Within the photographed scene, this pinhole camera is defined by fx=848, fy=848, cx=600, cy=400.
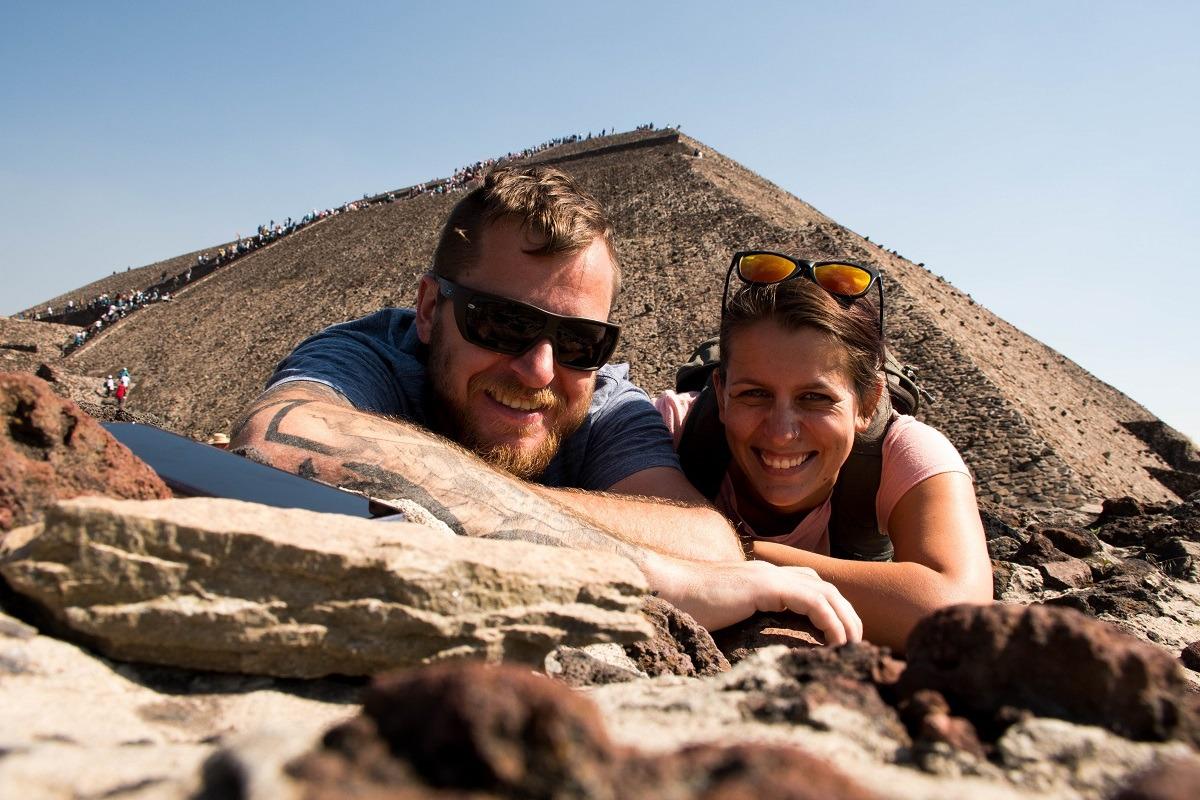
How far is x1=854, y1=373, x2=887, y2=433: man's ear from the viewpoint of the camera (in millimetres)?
3766

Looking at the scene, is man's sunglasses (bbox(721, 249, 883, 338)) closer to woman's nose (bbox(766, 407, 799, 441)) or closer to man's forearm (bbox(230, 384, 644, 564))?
woman's nose (bbox(766, 407, 799, 441))

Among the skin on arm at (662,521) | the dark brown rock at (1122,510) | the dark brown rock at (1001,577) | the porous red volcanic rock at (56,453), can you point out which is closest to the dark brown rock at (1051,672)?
the skin on arm at (662,521)

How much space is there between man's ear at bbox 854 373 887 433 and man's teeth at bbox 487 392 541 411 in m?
1.43

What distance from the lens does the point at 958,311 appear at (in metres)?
36.9

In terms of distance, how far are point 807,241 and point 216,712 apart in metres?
37.4

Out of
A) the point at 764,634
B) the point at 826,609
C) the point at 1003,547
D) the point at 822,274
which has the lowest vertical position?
the point at 1003,547

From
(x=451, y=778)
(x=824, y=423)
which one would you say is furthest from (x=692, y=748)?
(x=824, y=423)

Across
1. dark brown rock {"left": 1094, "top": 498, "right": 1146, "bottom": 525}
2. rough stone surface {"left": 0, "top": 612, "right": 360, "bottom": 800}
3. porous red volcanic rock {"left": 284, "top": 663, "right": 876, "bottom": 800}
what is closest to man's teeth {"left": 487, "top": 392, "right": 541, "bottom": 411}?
rough stone surface {"left": 0, "top": 612, "right": 360, "bottom": 800}

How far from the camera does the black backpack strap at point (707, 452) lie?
4.15m

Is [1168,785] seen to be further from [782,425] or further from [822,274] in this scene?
[822,274]

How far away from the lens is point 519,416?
12.1 feet

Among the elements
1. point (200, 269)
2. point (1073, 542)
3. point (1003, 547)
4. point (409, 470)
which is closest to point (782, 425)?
point (409, 470)

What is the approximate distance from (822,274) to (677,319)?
103ft

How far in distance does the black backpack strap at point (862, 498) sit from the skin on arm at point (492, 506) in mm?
1068
